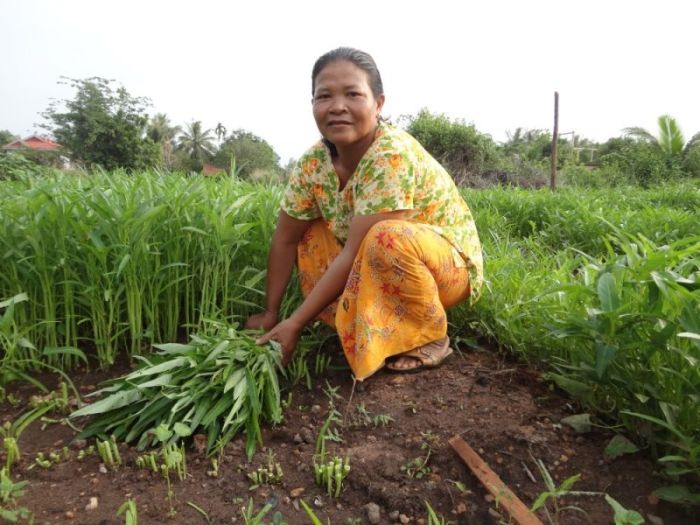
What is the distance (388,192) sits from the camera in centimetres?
156

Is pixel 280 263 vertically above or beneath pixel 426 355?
above

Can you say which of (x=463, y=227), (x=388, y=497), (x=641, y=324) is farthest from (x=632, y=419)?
(x=463, y=227)

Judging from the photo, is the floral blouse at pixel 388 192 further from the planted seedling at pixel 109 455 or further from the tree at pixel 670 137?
the tree at pixel 670 137

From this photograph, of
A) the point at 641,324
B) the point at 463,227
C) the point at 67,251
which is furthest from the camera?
the point at 463,227

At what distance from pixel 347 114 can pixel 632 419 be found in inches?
46.1

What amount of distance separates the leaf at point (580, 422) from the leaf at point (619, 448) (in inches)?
3.3

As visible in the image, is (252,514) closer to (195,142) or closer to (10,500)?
(10,500)

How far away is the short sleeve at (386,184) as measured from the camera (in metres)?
1.56

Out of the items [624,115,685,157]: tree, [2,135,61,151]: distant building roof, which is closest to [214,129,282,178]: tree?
[2,135,61,151]: distant building roof

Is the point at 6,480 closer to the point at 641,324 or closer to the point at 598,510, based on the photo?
the point at 598,510

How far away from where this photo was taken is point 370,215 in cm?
157

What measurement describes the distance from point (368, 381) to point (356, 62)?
103cm

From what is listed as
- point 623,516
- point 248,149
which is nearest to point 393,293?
point 623,516

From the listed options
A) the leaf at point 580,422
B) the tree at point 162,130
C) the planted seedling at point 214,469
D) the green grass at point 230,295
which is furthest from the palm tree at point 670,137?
the tree at point 162,130
